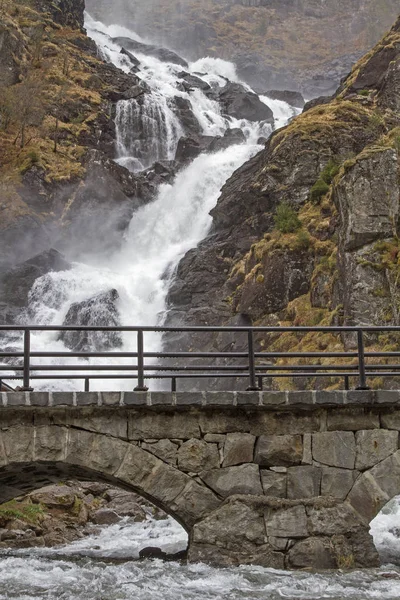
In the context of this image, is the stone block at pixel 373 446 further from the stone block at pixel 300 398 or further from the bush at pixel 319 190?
the bush at pixel 319 190

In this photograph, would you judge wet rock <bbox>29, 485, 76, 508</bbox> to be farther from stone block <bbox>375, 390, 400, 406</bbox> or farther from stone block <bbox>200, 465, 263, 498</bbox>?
stone block <bbox>375, 390, 400, 406</bbox>

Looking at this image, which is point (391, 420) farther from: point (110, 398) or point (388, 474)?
point (110, 398)

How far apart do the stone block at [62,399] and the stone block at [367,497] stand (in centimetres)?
471

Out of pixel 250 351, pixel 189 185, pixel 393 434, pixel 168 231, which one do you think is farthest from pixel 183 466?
pixel 189 185

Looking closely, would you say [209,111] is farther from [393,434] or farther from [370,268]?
[393,434]

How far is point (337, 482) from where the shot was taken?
39.2ft

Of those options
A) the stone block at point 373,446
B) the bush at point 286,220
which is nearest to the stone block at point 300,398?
the stone block at point 373,446

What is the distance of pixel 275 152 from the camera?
35.1 m

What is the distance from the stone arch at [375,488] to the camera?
11.9 m

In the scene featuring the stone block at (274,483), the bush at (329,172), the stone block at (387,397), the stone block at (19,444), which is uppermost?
the bush at (329,172)

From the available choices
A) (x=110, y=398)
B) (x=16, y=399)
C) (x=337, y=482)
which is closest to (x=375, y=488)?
(x=337, y=482)

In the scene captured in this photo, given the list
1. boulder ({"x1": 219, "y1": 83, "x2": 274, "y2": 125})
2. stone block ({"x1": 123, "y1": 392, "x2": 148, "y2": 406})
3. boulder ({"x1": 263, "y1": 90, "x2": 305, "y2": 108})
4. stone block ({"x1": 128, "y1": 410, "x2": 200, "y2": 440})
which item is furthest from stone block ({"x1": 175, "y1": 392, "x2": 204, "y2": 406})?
boulder ({"x1": 263, "y1": 90, "x2": 305, "y2": 108})

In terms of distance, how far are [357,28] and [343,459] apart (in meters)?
104

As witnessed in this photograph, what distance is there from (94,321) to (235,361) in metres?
7.94
